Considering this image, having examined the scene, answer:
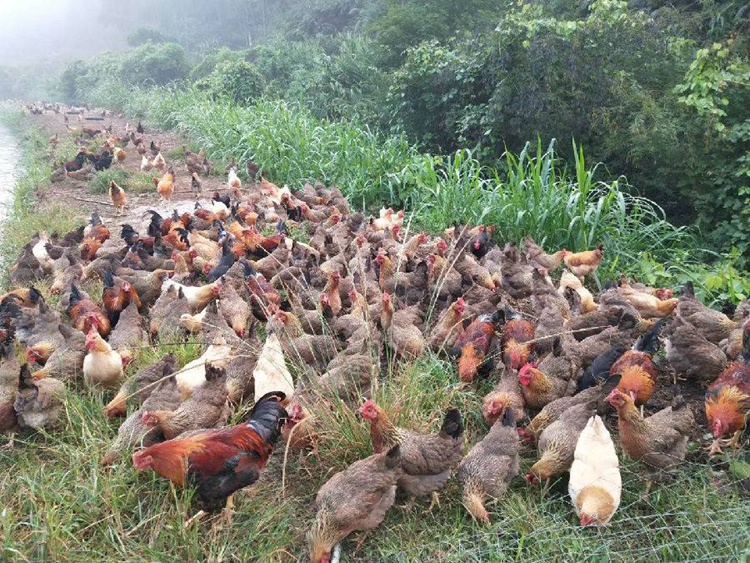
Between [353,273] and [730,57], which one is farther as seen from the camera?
[730,57]

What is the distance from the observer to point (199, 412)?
11.0ft

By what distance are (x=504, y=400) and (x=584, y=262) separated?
7.65 feet

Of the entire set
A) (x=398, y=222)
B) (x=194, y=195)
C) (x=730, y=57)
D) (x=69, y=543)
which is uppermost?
(x=730, y=57)

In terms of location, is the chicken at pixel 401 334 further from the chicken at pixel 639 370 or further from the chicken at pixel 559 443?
the chicken at pixel 639 370

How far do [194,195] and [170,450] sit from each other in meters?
7.61

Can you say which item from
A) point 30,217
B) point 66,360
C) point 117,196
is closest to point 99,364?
point 66,360

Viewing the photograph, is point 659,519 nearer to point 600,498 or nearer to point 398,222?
point 600,498

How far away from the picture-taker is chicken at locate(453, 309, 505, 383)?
3.87m

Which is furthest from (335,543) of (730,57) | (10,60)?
(10,60)

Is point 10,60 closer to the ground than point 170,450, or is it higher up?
closer to the ground

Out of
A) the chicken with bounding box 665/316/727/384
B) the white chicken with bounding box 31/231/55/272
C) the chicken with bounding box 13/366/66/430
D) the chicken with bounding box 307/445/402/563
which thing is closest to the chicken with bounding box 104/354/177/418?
the chicken with bounding box 13/366/66/430

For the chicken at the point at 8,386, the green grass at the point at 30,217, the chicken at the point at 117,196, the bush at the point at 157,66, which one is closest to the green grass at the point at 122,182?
the green grass at the point at 30,217

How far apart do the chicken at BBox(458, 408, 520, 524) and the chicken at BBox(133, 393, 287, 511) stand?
106cm

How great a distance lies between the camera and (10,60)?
2071 inches
